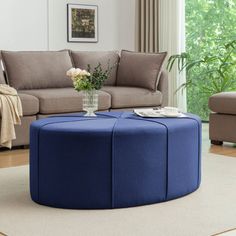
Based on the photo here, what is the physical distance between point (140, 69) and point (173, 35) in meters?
1.52

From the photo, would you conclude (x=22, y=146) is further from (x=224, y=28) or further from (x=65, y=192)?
(x=224, y=28)

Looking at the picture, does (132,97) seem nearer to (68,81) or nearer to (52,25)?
(68,81)

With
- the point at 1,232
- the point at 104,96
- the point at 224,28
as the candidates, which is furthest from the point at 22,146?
the point at 224,28

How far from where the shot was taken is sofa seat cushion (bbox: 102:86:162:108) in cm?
611

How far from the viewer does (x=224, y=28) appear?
7375mm

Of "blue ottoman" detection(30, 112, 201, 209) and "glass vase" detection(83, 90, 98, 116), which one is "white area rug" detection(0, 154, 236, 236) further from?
"glass vase" detection(83, 90, 98, 116)

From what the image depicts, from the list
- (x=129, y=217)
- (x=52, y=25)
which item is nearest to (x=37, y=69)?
(x=52, y=25)

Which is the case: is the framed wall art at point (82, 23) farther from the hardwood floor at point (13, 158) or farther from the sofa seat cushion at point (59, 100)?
the hardwood floor at point (13, 158)

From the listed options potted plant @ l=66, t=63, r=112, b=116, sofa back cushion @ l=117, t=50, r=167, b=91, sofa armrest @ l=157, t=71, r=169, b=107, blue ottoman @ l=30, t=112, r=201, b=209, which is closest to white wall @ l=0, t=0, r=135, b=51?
sofa back cushion @ l=117, t=50, r=167, b=91

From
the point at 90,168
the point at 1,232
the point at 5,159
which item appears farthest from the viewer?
the point at 5,159

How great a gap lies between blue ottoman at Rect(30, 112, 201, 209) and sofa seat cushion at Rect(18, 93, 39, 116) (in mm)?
1884

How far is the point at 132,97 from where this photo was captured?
20.4 ft

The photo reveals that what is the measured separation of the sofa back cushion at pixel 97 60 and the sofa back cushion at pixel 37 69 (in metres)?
0.12

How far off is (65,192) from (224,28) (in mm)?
4615
